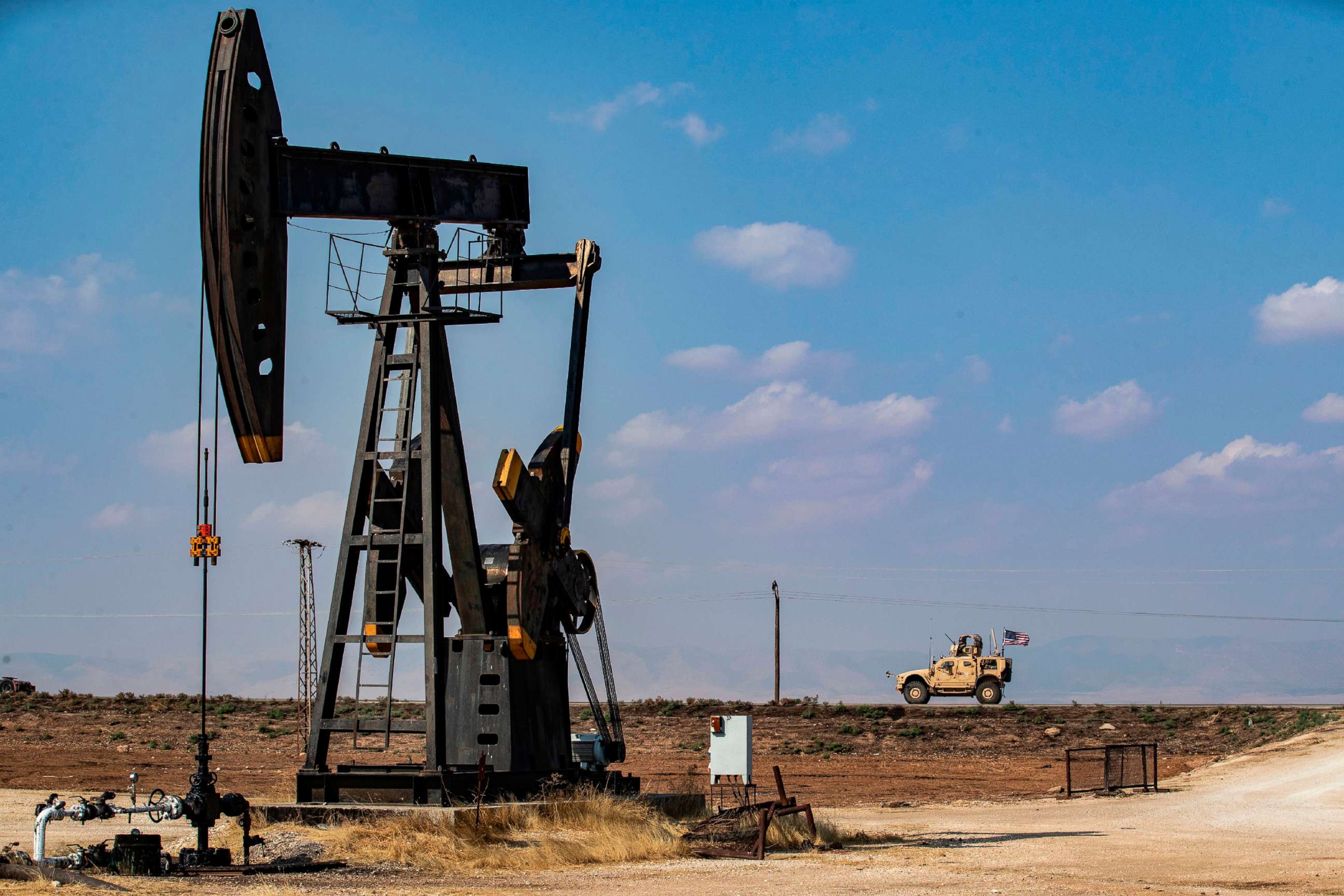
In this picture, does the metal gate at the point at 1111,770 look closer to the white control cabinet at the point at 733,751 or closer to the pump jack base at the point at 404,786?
the white control cabinet at the point at 733,751

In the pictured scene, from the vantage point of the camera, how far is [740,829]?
49.3ft

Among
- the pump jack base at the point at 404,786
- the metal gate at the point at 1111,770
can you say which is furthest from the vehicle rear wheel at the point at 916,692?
the pump jack base at the point at 404,786

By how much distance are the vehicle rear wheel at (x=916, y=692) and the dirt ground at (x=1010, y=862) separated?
97.7ft

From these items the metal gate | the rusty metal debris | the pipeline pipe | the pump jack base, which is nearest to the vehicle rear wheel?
the metal gate

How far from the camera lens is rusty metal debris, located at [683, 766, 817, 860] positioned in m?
14.0

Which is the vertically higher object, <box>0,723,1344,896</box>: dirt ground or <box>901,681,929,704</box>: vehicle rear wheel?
<box>0,723,1344,896</box>: dirt ground

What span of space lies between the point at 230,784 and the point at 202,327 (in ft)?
52.0

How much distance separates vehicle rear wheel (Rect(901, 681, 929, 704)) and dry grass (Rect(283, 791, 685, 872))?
39965 millimetres

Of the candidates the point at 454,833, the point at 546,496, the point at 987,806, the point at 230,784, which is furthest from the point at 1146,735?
the point at 454,833

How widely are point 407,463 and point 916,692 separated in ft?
136

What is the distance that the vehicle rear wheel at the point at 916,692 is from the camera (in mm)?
53719

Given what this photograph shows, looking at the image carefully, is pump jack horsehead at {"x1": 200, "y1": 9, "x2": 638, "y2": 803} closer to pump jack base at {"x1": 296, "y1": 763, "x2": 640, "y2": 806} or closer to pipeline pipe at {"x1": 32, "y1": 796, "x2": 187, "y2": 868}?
pump jack base at {"x1": 296, "y1": 763, "x2": 640, "y2": 806}

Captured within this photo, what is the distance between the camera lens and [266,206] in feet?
47.6

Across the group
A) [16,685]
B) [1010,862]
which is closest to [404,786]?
[1010,862]
